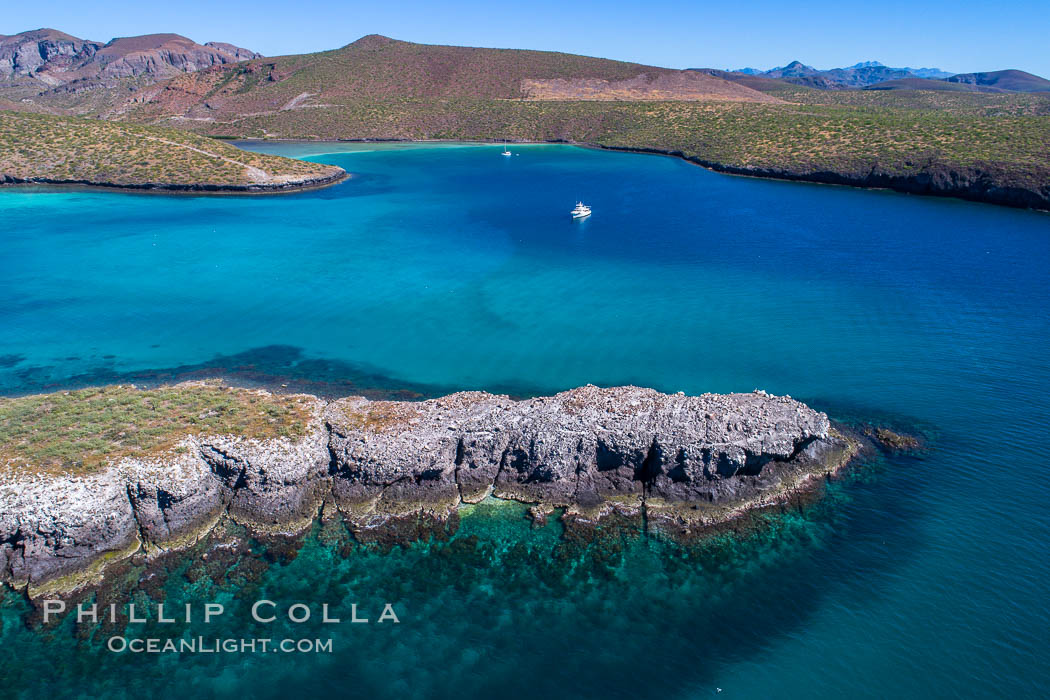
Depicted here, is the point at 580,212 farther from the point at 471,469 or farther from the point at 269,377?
the point at 471,469

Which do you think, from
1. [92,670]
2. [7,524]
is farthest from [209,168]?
[92,670]

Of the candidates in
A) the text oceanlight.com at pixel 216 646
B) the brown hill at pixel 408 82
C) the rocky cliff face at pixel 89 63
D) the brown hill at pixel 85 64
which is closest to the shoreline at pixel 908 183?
the brown hill at pixel 408 82

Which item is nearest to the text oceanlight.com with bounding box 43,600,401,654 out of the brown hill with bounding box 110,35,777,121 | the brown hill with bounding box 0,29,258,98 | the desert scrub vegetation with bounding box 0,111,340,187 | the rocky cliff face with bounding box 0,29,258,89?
the desert scrub vegetation with bounding box 0,111,340,187

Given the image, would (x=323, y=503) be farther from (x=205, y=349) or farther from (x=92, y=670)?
(x=205, y=349)

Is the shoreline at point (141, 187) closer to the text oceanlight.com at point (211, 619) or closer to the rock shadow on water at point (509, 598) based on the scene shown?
the rock shadow on water at point (509, 598)

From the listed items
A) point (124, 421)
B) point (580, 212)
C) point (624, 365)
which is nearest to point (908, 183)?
point (580, 212)
